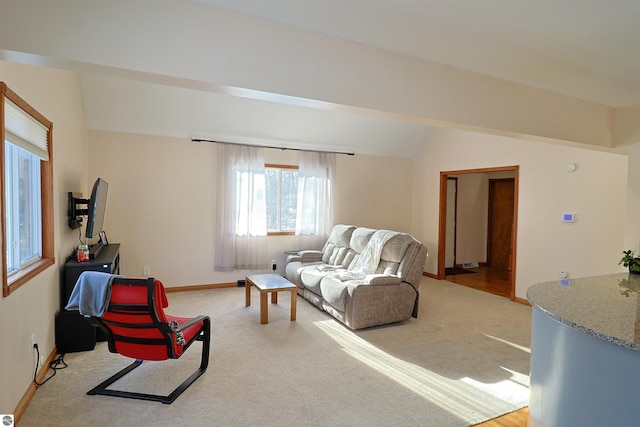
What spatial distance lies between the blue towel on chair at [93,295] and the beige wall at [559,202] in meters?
5.05

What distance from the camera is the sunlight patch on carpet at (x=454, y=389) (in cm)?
239

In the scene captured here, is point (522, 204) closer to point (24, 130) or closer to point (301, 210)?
point (301, 210)

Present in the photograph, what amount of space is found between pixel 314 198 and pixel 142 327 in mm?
3955

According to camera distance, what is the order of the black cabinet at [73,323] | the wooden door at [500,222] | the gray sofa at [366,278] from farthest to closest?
1. the wooden door at [500,222]
2. the gray sofa at [366,278]
3. the black cabinet at [73,323]

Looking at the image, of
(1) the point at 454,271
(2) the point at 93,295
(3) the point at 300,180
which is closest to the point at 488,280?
(1) the point at 454,271

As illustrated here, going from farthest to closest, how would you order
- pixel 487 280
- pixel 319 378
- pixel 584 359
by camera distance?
pixel 487 280
pixel 319 378
pixel 584 359

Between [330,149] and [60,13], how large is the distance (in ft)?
15.6

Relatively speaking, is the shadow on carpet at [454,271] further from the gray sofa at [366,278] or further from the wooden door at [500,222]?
the gray sofa at [366,278]

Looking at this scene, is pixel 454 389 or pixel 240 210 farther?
pixel 240 210

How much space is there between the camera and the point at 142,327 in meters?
2.38

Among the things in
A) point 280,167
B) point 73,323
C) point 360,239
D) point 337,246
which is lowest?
point 73,323

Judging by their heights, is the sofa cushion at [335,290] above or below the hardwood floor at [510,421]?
above

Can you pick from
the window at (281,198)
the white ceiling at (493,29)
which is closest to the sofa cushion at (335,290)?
the window at (281,198)

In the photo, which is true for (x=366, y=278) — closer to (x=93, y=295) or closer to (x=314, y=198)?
(x=314, y=198)
